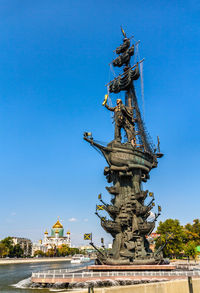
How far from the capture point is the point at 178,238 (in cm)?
6694

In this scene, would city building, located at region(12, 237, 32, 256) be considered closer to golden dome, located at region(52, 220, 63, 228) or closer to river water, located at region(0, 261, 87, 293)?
golden dome, located at region(52, 220, 63, 228)

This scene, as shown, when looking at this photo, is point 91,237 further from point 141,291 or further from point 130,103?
point 141,291

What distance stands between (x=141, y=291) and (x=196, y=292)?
1.51 metres

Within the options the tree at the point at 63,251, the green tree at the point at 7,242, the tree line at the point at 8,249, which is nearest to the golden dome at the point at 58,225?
the tree at the point at 63,251

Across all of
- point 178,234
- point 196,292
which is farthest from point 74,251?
point 196,292

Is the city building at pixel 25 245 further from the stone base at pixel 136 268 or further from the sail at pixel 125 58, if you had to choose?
the stone base at pixel 136 268

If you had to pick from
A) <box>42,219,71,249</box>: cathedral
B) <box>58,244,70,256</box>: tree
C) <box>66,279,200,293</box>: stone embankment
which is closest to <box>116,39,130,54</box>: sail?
<box>66,279,200,293</box>: stone embankment

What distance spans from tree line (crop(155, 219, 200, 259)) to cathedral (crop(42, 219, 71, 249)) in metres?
107

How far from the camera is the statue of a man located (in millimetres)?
36469

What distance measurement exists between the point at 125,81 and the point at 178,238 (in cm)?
4490

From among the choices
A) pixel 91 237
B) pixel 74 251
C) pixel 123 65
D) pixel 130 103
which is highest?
pixel 123 65

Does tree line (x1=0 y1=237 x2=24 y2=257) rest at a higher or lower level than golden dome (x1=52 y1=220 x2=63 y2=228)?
lower

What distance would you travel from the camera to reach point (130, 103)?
1736 inches

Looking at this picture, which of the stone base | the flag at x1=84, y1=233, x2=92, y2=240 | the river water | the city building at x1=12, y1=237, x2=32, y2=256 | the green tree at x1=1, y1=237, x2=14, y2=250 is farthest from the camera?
the city building at x1=12, y1=237, x2=32, y2=256
